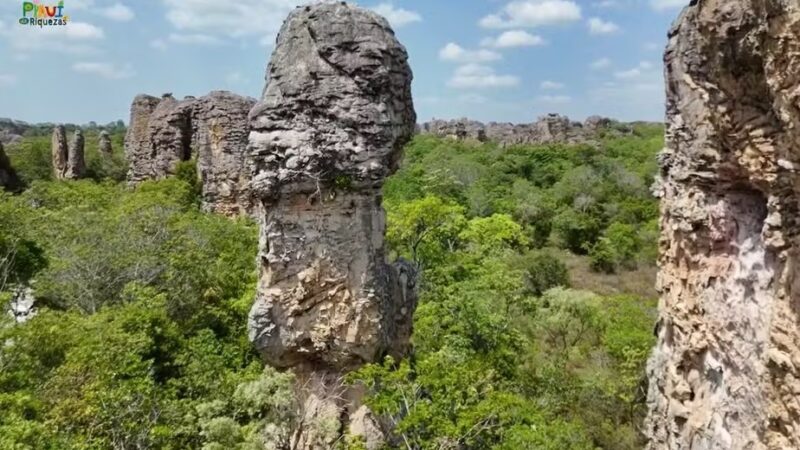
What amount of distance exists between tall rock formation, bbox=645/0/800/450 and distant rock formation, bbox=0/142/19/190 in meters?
34.7

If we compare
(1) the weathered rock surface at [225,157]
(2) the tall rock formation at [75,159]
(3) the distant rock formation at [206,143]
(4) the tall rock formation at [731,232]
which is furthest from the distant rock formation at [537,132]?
→ (4) the tall rock formation at [731,232]

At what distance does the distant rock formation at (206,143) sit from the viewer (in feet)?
78.7

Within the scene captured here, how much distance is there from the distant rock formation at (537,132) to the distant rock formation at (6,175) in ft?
183

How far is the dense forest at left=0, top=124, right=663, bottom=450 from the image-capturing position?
9305 mm

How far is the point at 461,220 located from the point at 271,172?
13.3m

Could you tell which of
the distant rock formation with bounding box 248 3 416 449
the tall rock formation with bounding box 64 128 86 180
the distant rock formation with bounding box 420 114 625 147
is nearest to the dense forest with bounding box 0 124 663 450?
the distant rock formation with bounding box 248 3 416 449

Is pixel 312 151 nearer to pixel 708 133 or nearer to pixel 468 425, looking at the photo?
pixel 468 425

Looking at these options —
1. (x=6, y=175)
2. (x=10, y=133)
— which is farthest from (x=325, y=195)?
(x=10, y=133)

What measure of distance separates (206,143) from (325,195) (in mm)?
15890

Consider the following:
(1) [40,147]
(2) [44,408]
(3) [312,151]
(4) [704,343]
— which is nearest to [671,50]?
(4) [704,343]

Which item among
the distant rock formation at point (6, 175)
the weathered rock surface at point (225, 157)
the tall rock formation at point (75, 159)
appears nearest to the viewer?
the weathered rock surface at point (225, 157)

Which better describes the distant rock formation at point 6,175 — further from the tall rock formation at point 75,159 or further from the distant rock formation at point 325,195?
the distant rock formation at point 325,195

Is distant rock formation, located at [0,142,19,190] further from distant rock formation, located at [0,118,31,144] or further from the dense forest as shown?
distant rock formation, located at [0,118,31,144]

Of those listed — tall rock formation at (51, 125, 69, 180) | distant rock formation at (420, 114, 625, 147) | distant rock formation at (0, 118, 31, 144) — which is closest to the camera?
tall rock formation at (51, 125, 69, 180)
